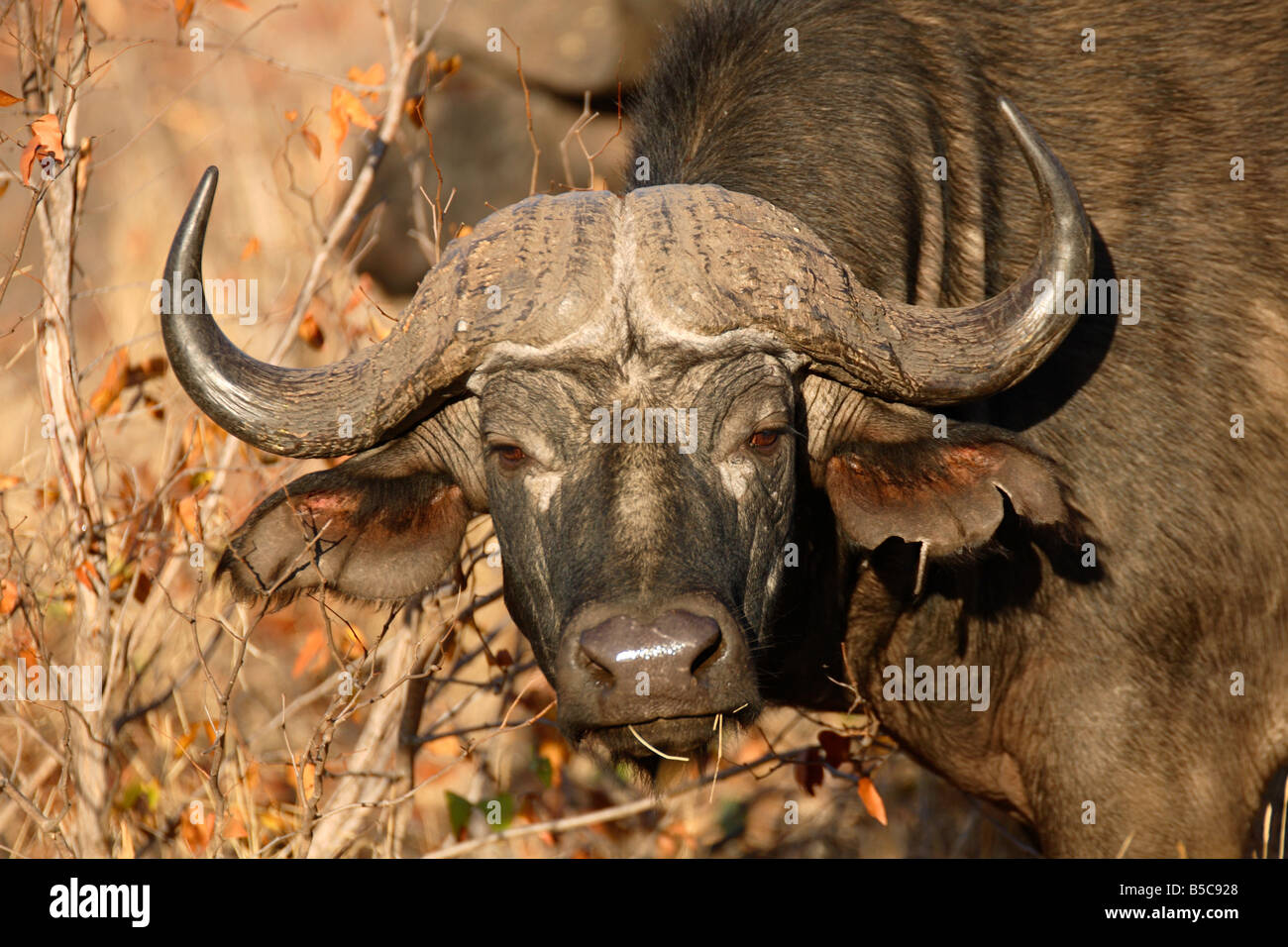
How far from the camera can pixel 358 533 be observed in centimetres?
350

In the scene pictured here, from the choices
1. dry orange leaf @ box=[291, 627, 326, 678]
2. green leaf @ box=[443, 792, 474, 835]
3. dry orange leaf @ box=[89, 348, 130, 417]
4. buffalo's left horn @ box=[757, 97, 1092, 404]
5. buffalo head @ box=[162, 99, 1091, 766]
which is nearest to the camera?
buffalo head @ box=[162, 99, 1091, 766]

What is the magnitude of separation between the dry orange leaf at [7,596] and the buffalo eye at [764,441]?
2.27m

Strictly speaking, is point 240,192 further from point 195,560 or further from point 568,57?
point 195,560

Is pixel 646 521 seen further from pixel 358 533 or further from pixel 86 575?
pixel 86 575

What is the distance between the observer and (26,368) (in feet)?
28.5

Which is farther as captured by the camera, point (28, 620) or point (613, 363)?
point (28, 620)

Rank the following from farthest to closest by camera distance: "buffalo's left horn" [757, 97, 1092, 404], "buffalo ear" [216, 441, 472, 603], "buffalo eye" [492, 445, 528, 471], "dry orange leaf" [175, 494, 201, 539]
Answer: "dry orange leaf" [175, 494, 201, 539] < "buffalo ear" [216, 441, 472, 603] < "buffalo eye" [492, 445, 528, 471] < "buffalo's left horn" [757, 97, 1092, 404]

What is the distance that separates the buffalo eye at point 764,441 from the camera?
10.4 feet

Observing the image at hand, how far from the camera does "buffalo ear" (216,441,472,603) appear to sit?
11.2 feet

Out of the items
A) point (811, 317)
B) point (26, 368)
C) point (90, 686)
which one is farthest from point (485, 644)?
point (26, 368)

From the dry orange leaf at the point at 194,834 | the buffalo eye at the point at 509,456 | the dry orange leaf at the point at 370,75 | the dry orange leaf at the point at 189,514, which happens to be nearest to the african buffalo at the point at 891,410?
the buffalo eye at the point at 509,456

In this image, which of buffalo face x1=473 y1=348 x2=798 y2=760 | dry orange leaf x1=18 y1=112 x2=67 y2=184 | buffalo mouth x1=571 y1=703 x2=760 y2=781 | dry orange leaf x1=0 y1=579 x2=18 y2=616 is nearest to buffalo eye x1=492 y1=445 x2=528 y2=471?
buffalo face x1=473 y1=348 x2=798 y2=760

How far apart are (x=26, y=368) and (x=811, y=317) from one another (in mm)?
7166

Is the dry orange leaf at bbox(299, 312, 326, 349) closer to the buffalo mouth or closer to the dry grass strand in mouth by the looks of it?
the buffalo mouth
